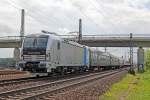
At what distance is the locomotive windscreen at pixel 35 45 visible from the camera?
2794 centimetres

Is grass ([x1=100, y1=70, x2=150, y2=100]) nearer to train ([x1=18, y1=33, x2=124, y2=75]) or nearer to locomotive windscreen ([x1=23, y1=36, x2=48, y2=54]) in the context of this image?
train ([x1=18, y1=33, x2=124, y2=75])

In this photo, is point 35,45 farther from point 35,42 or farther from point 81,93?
point 81,93

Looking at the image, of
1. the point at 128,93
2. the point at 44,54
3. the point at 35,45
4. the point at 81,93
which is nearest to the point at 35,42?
the point at 35,45

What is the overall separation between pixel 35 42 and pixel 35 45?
0.30 meters

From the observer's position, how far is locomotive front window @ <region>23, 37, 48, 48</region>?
28219 mm

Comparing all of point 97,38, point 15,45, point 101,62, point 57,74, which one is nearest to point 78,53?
point 57,74

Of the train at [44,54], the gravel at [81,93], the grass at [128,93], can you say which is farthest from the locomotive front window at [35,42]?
the gravel at [81,93]

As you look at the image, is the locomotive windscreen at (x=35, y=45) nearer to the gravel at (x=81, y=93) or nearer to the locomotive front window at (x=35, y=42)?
the locomotive front window at (x=35, y=42)

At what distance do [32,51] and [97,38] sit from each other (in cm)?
4538

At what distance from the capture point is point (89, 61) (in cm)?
4925

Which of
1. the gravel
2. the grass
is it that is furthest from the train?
the gravel

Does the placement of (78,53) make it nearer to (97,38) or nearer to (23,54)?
(23,54)

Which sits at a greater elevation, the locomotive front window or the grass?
the locomotive front window

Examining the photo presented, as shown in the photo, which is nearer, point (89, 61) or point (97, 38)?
point (89, 61)
